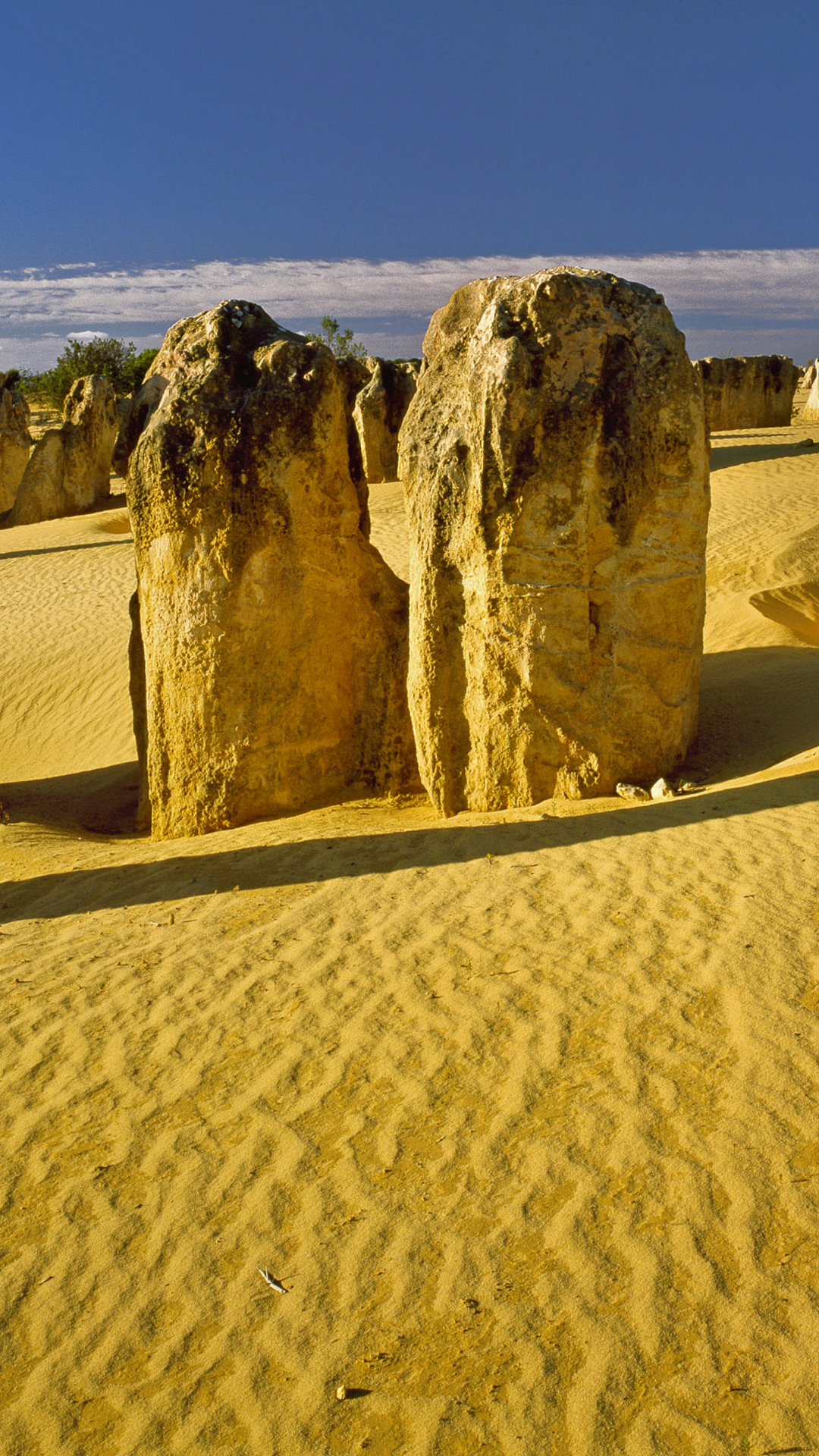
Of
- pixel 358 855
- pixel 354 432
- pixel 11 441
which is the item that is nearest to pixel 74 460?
pixel 11 441

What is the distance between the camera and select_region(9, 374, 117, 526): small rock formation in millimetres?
22469

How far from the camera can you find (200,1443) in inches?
108

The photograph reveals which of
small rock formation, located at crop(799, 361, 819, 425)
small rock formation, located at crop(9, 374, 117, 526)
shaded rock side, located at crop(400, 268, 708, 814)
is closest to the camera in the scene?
shaded rock side, located at crop(400, 268, 708, 814)

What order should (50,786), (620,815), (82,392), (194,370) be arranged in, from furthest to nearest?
(82,392)
(50,786)
(194,370)
(620,815)

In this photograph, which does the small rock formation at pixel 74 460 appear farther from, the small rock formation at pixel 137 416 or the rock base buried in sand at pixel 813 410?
the rock base buried in sand at pixel 813 410

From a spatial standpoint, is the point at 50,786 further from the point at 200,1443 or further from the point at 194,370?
the point at 200,1443

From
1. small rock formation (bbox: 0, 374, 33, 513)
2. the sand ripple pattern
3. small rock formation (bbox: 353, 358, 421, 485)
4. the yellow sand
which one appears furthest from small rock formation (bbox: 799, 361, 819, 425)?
the sand ripple pattern

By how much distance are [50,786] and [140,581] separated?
3065 mm

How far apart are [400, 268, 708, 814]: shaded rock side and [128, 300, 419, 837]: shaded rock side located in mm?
911

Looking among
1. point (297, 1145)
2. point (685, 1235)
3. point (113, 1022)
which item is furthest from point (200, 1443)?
point (113, 1022)

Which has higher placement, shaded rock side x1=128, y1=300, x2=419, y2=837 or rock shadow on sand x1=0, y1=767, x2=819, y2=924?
shaded rock side x1=128, y1=300, x2=419, y2=837

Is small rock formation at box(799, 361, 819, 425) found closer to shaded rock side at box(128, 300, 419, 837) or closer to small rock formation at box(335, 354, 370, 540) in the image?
small rock formation at box(335, 354, 370, 540)

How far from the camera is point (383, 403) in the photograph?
19547 millimetres

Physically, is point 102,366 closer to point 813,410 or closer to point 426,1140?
point 813,410
